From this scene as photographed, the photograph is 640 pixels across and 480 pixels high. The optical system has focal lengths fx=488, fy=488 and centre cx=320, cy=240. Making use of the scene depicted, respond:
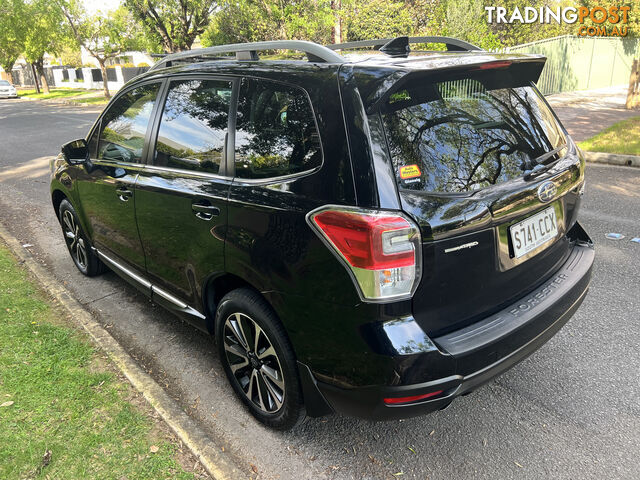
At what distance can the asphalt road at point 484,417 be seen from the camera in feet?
7.59

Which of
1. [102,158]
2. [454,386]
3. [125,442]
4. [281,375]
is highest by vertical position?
[102,158]

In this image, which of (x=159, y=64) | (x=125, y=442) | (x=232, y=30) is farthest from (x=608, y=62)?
(x=125, y=442)

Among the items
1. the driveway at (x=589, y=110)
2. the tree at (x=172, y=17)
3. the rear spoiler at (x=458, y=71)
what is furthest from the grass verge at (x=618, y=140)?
the tree at (x=172, y=17)

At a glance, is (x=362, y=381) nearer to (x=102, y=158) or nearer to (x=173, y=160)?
(x=173, y=160)

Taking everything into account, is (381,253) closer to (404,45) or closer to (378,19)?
(404,45)

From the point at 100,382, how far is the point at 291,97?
2.05 metres

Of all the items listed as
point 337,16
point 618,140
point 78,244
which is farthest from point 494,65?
point 337,16

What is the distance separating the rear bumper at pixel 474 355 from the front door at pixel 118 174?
1948 millimetres

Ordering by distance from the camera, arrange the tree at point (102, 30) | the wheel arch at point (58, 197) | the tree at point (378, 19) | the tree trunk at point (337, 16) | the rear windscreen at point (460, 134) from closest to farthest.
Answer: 1. the rear windscreen at point (460, 134)
2. the wheel arch at point (58, 197)
3. the tree trunk at point (337, 16)
4. the tree at point (378, 19)
5. the tree at point (102, 30)

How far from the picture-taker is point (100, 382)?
2.94 metres

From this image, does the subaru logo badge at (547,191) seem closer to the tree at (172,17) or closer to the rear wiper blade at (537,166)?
the rear wiper blade at (537,166)

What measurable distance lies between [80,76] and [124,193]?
52158 millimetres

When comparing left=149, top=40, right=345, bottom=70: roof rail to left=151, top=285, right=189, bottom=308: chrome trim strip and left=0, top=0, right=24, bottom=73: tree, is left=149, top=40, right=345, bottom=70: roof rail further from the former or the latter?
left=0, top=0, right=24, bottom=73: tree

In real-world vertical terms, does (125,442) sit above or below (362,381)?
below
